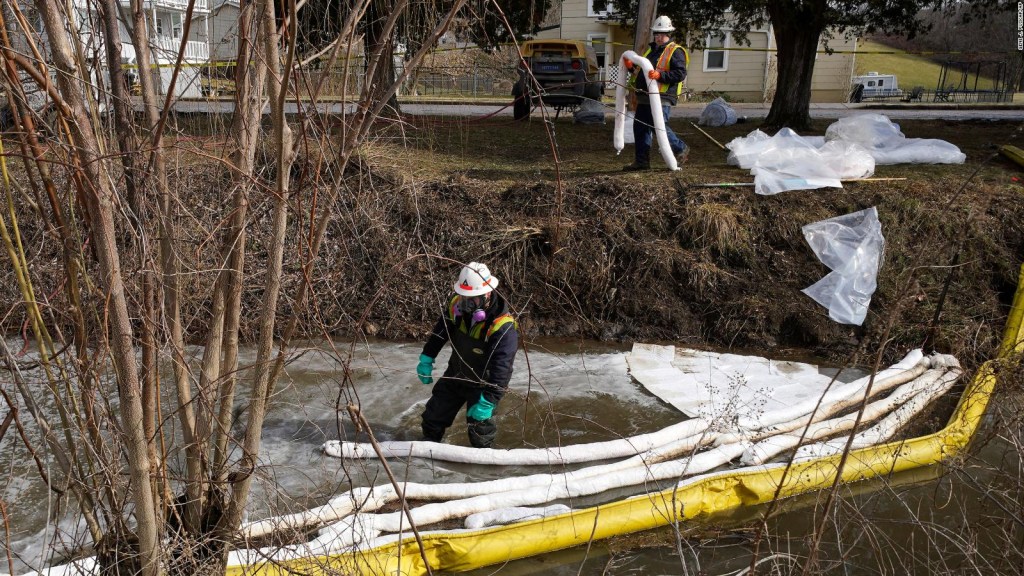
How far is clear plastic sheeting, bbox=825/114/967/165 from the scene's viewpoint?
31.3 feet

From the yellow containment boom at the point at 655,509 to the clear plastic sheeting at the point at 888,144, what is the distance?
413cm

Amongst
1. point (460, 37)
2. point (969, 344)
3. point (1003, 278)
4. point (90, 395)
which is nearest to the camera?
point (90, 395)

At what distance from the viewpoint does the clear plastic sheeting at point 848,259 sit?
24.9 feet

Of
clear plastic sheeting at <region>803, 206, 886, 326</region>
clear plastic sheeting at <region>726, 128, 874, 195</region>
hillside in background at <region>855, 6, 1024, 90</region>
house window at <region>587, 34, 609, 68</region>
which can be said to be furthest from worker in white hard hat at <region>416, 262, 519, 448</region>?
house window at <region>587, 34, 609, 68</region>

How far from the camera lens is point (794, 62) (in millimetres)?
12164

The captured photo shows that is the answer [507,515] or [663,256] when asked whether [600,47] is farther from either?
[507,515]

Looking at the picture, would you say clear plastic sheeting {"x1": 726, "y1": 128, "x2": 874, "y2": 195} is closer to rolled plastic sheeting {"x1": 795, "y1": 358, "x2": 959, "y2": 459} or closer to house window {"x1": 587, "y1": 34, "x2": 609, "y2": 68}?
rolled plastic sheeting {"x1": 795, "y1": 358, "x2": 959, "y2": 459}

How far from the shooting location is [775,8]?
1141 centimetres

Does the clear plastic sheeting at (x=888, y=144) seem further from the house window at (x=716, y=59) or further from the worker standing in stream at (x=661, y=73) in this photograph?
the house window at (x=716, y=59)

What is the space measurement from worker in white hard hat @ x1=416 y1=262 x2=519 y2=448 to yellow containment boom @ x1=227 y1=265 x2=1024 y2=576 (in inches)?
37.7

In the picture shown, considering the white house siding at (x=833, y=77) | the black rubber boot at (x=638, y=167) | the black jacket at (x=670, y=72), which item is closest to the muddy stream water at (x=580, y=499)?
the black rubber boot at (x=638, y=167)

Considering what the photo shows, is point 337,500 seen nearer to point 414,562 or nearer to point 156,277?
point 414,562

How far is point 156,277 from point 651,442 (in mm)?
3474

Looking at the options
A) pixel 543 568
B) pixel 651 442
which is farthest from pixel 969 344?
pixel 543 568
